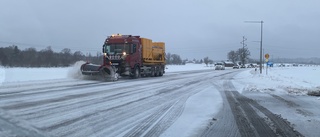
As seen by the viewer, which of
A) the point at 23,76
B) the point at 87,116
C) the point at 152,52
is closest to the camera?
the point at 87,116

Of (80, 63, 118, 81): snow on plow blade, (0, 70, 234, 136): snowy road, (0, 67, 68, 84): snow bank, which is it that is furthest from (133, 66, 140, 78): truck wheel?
(0, 70, 234, 136): snowy road

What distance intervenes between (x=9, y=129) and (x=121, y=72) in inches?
780

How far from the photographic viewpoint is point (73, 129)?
6.96 m

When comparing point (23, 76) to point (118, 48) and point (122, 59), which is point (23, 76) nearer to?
point (118, 48)

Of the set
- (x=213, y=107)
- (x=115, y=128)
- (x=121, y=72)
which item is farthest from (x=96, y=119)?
(x=121, y=72)

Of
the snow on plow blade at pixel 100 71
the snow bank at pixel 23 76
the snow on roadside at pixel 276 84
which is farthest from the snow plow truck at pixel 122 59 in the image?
the snow on roadside at pixel 276 84

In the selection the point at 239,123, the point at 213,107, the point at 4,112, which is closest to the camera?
the point at 239,123

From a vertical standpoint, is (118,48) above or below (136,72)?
above

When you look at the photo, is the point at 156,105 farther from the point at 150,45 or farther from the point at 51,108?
the point at 150,45

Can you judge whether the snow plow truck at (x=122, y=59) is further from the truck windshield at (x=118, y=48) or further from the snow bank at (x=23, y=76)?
the snow bank at (x=23, y=76)

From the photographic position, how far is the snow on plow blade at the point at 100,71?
2402 centimetres

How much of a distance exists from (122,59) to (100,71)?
282cm

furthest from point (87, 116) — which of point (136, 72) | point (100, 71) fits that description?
point (136, 72)

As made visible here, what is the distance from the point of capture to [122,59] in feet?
86.2
